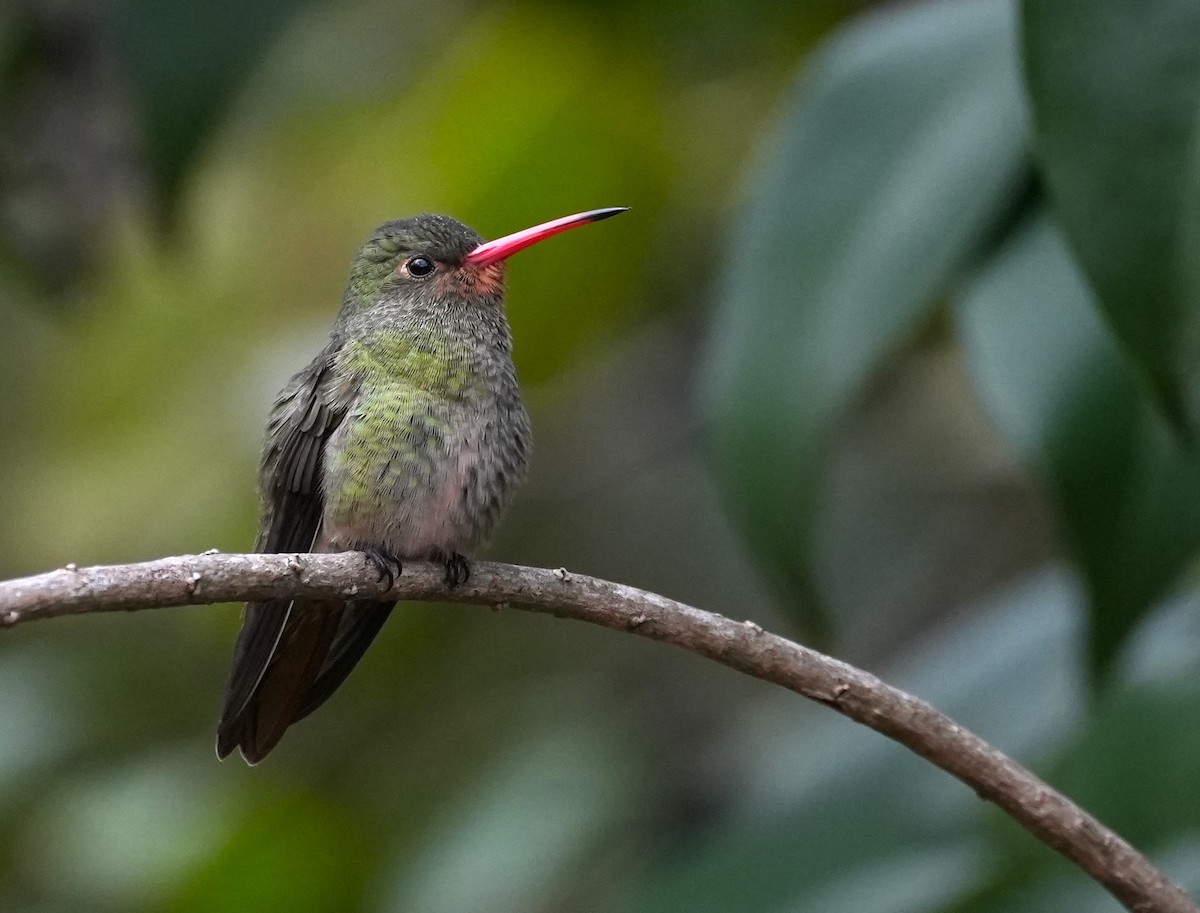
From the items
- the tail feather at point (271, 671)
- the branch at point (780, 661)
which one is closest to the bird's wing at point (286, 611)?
the tail feather at point (271, 671)

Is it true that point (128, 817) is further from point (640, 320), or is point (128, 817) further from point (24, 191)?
point (640, 320)

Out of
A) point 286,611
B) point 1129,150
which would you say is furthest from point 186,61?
point 1129,150

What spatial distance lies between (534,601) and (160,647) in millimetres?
3061

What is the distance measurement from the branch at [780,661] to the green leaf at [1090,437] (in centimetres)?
72

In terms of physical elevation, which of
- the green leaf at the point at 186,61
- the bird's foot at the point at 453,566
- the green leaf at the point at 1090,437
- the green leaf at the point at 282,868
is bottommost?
the green leaf at the point at 282,868

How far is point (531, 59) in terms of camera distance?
14.0 feet

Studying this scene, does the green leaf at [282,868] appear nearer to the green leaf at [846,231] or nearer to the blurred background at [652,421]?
the blurred background at [652,421]

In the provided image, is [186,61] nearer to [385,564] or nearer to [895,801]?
[385,564]

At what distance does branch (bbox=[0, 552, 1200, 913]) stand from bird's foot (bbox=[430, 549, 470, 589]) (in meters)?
0.19

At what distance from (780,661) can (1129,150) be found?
2.86ft

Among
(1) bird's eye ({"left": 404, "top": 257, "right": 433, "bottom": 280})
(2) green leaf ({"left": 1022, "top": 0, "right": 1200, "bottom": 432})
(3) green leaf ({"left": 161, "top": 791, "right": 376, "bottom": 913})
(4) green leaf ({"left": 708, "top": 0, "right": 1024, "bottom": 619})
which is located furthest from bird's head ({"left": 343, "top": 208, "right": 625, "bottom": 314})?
(3) green leaf ({"left": 161, "top": 791, "right": 376, "bottom": 913})

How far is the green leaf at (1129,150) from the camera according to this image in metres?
1.97

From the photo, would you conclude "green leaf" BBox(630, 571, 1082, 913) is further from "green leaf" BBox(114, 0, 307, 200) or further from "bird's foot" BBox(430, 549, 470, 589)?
"green leaf" BBox(114, 0, 307, 200)

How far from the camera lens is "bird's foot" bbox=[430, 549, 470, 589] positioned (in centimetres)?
197
